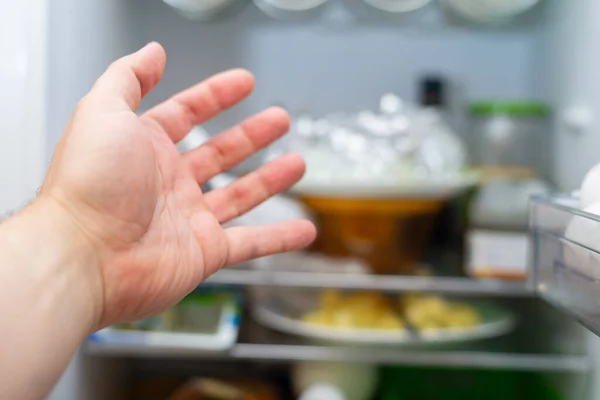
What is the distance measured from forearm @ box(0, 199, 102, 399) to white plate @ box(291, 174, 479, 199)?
0.53 meters

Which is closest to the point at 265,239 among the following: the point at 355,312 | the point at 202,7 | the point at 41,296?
the point at 41,296

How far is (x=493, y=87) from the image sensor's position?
1.36 m

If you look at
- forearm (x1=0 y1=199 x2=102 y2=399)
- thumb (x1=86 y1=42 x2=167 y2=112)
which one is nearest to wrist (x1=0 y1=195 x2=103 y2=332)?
forearm (x1=0 y1=199 x2=102 y2=399)

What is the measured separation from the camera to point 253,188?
0.82 metres

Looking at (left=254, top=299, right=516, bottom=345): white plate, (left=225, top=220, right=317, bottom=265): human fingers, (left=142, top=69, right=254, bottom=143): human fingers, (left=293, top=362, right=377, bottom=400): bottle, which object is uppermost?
(left=142, top=69, right=254, bottom=143): human fingers

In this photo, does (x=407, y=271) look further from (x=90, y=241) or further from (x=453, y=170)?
(x=90, y=241)

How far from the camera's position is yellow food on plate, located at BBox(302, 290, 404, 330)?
1.10 metres

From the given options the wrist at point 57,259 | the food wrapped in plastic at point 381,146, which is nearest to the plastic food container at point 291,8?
the food wrapped in plastic at point 381,146

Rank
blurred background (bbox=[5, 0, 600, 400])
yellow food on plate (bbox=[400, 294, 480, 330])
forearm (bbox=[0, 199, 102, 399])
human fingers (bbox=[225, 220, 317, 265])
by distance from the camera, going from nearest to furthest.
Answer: forearm (bbox=[0, 199, 102, 399]) < human fingers (bbox=[225, 220, 317, 265]) < blurred background (bbox=[5, 0, 600, 400]) < yellow food on plate (bbox=[400, 294, 480, 330])

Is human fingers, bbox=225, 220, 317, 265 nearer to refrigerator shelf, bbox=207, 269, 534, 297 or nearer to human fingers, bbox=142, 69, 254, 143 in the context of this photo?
human fingers, bbox=142, 69, 254, 143

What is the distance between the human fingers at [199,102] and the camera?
0.78m

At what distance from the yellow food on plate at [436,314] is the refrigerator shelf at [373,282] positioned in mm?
68

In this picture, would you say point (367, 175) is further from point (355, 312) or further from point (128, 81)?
point (128, 81)

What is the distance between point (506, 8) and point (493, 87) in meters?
0.24
